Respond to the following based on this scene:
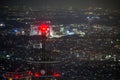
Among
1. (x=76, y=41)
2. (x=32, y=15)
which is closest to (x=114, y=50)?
(x=76, y=41)

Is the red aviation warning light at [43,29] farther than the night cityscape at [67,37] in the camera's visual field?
No

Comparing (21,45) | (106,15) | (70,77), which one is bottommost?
(70,77)

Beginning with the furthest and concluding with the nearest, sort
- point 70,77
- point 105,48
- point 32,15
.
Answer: point 105,48 < point 32,15 < point 70,77

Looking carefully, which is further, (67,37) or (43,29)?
(67,37)

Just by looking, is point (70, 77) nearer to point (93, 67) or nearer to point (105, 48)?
point (93, 67)

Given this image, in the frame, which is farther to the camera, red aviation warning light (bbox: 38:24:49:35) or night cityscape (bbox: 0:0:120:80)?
night cityscape (bbox: 0:0:120:80)

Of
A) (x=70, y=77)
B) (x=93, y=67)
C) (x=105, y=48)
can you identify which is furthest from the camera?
(x=105, y=48)

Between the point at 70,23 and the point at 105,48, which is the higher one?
the point at 70,23

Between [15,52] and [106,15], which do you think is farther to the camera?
[106,15]
